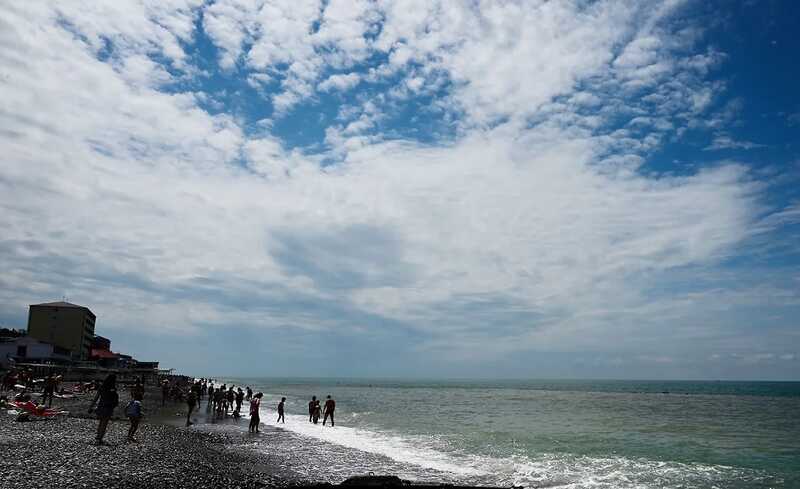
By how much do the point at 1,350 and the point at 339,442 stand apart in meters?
64.7

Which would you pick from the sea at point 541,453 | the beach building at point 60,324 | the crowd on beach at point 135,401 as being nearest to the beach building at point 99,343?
the beach building at point 60,324

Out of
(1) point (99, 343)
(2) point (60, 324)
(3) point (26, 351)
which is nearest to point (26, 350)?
(3) point (26, 351)

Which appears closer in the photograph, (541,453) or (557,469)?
(557,469)

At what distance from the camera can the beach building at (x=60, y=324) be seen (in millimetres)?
99188

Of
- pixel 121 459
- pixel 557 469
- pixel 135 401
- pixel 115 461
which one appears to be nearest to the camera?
pixel 115 461

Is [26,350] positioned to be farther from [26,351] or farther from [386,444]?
[386,444]

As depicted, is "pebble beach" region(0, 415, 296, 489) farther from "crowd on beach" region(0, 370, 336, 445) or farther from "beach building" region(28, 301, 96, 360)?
"beach building" region(28, 301, 96, 360)

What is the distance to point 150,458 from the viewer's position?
16.4 m

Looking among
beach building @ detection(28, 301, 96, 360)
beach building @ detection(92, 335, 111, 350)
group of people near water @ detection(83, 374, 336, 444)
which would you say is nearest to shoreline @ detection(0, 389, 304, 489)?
group of people near water @ detection(83, 374, 336, 444)

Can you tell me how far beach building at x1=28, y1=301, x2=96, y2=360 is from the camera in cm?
9919

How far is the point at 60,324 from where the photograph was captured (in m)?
100

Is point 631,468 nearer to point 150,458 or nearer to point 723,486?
point 723,486

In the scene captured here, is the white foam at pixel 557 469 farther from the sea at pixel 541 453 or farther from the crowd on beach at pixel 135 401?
the crowd on beach at pixel 135 401

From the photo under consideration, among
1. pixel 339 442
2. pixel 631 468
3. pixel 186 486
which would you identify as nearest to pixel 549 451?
pixel 631 468
